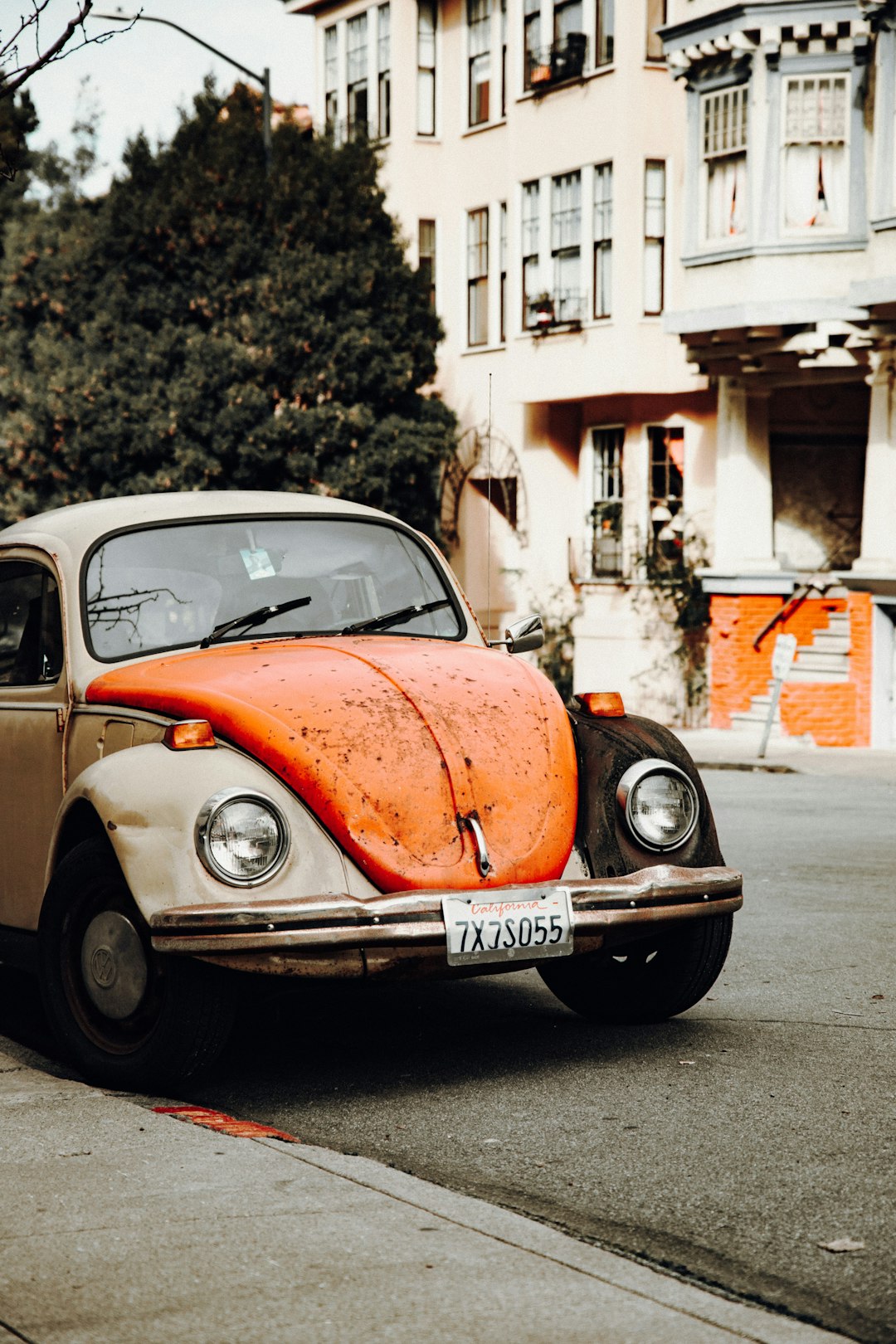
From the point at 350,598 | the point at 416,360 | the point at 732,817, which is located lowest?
the point at 732,817

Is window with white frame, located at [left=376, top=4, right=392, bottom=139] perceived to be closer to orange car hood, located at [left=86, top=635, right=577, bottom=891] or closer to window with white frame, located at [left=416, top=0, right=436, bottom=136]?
window with white frame, located at [left=416, top=0, right=436, bottom=136]

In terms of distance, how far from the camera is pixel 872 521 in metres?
23.3

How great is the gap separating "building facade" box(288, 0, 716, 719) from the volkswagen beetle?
18.1 metres

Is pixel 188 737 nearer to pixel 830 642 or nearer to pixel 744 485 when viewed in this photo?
pixel 830 642

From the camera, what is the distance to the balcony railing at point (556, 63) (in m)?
29.0

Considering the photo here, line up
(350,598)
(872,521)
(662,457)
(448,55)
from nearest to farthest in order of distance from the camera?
(350,598) → (872,521) → (662,457) → (448,55)

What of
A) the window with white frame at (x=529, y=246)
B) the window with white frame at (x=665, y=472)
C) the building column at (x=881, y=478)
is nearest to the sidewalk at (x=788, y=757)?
the building column at (x=881, y=478)

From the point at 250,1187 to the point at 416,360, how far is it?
86.8 ft

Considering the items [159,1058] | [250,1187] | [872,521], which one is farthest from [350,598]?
[872,521]

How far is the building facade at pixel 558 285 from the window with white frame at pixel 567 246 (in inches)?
1.3

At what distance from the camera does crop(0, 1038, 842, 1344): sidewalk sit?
389cm

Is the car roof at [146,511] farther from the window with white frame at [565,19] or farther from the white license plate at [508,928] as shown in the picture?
the window with white frame at [565,19]

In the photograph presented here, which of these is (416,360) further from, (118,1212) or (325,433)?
(118,1212)

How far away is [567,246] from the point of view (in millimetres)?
29391
